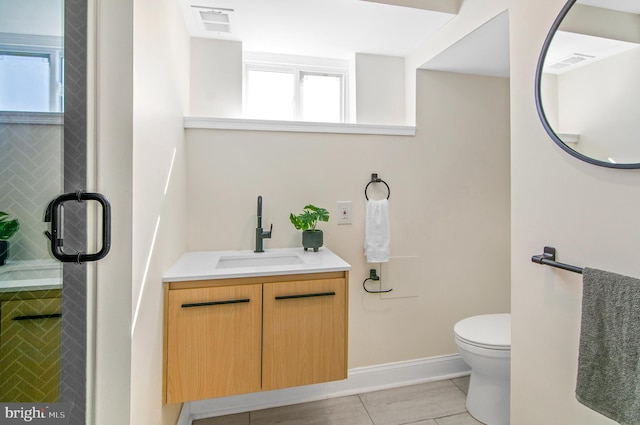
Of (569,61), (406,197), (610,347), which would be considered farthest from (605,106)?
(406,197)

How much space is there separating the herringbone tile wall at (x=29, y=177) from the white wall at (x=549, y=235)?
5.57ft

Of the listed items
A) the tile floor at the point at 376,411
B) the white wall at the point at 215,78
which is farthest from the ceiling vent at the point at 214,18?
the tile floor at the point at 376,411

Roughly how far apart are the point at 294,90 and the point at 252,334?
1.64 metres

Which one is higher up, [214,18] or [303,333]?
[214,18]

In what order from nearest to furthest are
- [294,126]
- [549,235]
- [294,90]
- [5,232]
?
1. [5,232]
2. [549,235]
3. [294,126]
4. [294,90]

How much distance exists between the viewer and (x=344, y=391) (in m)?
1.96

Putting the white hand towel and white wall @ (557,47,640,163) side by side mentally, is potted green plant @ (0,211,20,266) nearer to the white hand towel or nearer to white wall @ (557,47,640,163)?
the white hand towel

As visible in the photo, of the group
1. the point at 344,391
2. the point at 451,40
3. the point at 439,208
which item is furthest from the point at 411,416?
the point at 451,40

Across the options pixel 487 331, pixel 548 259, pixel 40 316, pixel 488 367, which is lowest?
pixel 488 367

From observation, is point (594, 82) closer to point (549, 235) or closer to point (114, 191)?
point (549, 235)

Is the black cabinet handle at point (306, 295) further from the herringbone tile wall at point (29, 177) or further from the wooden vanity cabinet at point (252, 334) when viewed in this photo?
the herringbone tile wall at point (29, 177)

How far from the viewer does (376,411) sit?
180 cm

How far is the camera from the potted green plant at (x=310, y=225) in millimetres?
1793

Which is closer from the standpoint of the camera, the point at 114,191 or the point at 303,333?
the point at 114,191
